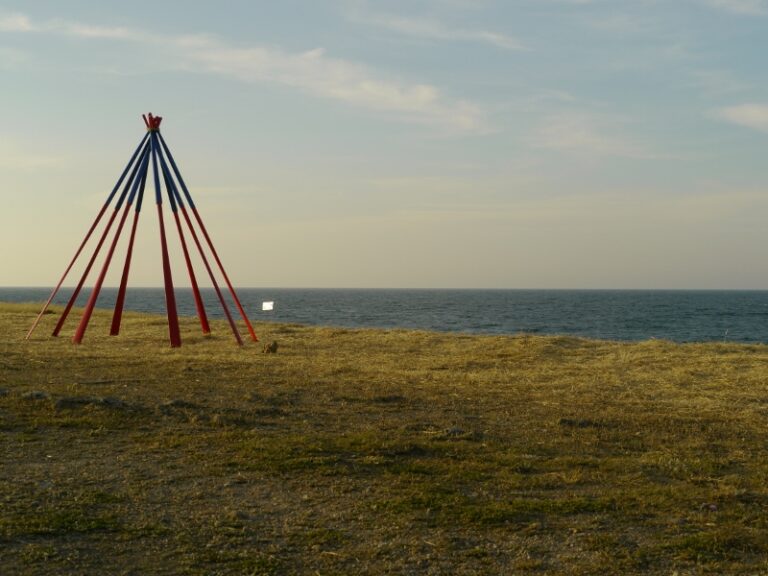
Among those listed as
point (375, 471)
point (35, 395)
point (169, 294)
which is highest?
point (169, 294)

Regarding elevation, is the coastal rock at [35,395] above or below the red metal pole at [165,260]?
below

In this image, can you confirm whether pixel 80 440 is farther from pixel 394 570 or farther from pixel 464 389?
pixel 464 389

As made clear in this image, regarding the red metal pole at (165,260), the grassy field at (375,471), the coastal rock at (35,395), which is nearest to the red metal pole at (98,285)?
the red metal pole at (165,260)

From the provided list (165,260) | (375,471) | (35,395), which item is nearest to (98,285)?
(165,260)

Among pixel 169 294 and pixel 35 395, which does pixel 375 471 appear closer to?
pixel 35 395

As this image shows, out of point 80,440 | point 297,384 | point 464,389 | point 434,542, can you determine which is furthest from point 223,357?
point 434,542

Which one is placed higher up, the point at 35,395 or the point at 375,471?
the point at 35,395

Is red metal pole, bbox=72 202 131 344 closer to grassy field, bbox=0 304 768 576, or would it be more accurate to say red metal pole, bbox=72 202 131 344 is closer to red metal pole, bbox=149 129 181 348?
red metal pole, bbox=149 129 181 348

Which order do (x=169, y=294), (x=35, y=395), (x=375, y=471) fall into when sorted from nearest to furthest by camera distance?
(x=375, y=471) < (x=35, y=395) < (x=169, y=294)

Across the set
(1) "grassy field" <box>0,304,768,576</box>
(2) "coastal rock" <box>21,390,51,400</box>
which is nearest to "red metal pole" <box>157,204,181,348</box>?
(1) "grassy field" <box>0,304,768,576</box>

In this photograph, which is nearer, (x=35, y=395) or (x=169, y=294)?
(x=35, y=395)

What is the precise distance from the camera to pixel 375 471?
7789 millimetres

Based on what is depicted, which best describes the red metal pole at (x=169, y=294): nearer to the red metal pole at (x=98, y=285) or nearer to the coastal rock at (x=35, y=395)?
the red metal pole at (x=98, y=285)

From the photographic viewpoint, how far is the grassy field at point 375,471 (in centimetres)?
562
